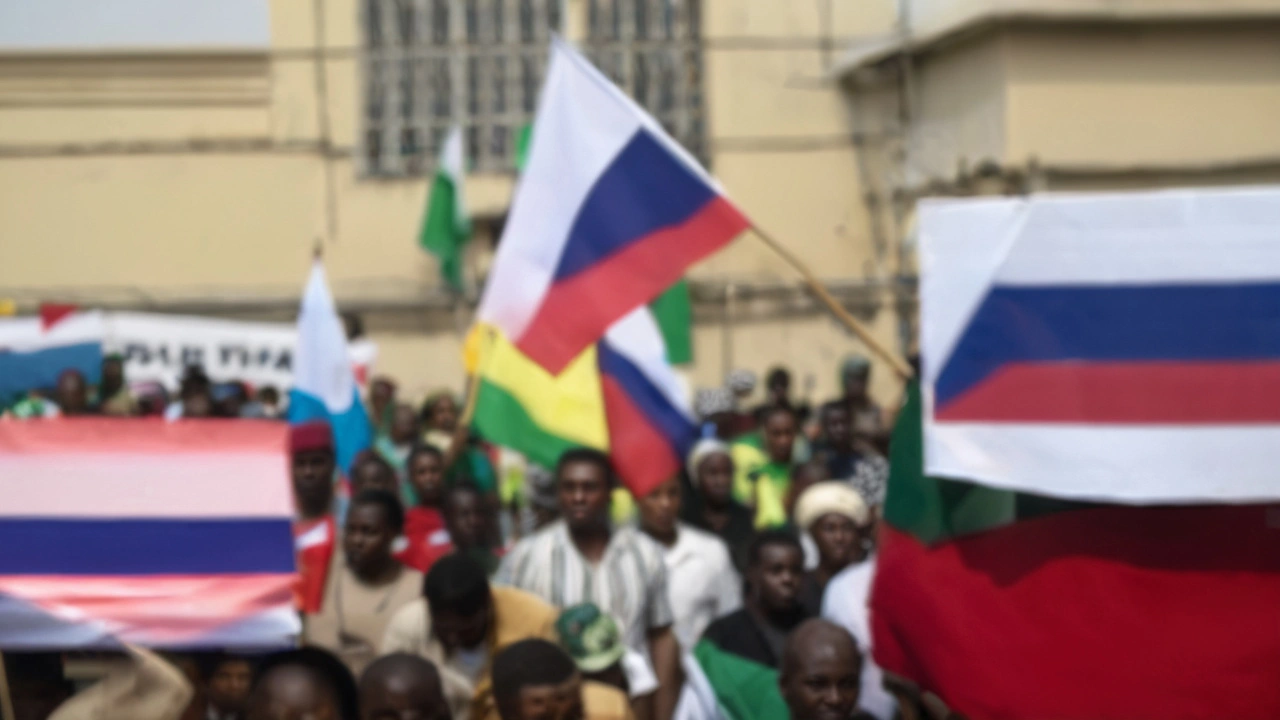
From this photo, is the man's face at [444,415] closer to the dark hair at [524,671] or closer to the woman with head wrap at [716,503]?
the woman with head wrap at [716,503]

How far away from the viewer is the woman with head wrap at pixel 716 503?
739cm

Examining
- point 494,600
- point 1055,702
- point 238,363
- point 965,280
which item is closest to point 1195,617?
point 1055,702

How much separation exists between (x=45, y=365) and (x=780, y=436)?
393 centimetres

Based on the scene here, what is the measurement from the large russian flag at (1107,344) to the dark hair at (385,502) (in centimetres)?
193

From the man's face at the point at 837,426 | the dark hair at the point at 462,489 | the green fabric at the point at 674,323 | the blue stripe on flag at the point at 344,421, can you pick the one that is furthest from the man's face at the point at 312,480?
the green fabric at the point at 674,323

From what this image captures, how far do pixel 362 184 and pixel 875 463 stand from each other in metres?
7.12

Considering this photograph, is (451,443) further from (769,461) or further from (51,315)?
(51,315)

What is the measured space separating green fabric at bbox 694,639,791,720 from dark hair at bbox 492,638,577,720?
760 mm

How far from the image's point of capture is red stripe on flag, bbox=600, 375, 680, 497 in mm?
6566

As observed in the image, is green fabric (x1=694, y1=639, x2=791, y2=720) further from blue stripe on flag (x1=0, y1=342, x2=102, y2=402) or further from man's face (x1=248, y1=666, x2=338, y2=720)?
blue stripe on flag (x1=0, y1=342, x2=102, y2=402)

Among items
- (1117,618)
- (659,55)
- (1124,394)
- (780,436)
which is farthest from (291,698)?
(659,55)

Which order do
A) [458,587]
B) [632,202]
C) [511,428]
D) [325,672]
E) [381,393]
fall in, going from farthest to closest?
[381,393] < [511,428] < [632,202] < [458,587] < [325,672]

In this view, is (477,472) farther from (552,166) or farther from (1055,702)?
(1055,702)

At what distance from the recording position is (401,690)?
14.9 feet
